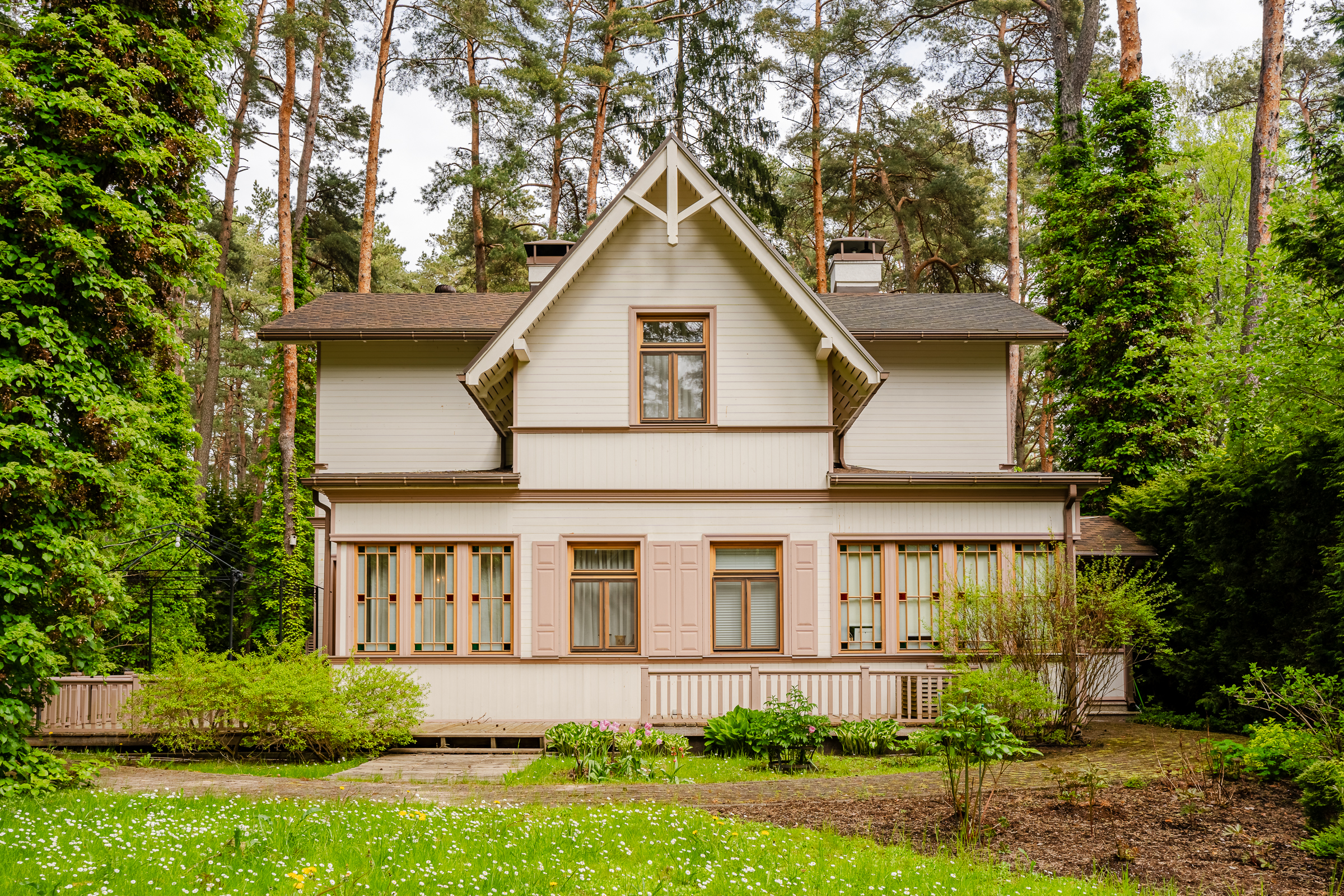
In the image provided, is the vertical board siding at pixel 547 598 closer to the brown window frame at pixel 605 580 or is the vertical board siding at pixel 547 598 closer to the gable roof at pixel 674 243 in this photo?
the brown window frame at pixel 605 580

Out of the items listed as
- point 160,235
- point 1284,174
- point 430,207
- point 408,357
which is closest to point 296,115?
point 430,207

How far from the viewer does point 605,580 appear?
13.6 m

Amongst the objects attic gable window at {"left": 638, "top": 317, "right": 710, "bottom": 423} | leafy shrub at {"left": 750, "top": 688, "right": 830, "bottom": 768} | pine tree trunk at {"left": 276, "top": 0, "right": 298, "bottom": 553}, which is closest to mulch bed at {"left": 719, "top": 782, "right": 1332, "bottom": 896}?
leafy shrub at {"left": 750, "top": 688, "right": 830, "bottom": 768}

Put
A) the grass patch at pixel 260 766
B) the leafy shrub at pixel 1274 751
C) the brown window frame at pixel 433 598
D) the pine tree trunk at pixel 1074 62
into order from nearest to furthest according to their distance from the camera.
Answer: the leafy shrub at pixel 1274 751 → the grass patch at pixel 260 766 → the brown window frame at pixel 433 598 → the pine tree trunk at pixel 1074 62

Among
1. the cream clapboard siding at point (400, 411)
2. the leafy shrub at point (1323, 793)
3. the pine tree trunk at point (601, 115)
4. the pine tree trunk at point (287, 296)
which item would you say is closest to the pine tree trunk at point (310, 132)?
the pine tree trunk at point (287, 296)

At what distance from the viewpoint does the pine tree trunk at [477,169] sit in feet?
88.8

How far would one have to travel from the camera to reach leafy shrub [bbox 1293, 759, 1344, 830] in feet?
22.6

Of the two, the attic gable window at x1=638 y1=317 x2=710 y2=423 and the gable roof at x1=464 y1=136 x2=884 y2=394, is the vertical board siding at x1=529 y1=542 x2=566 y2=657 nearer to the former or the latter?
the attic gable window at x1=638 y1=317 x2=710 y2=423

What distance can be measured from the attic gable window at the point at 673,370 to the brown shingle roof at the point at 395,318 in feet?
12.4

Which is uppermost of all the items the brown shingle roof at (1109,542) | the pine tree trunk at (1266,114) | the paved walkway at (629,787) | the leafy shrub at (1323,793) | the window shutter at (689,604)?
the pine tree trunk at (1266,114)

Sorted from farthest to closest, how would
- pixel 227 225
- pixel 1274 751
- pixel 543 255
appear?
pixel 227 225, pixel 543 255, pixel 1274 751

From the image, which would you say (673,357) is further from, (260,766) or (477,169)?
(477,169)

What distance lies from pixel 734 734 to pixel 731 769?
2.77ft

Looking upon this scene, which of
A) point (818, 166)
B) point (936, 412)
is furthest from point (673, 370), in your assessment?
point (818, 166)
